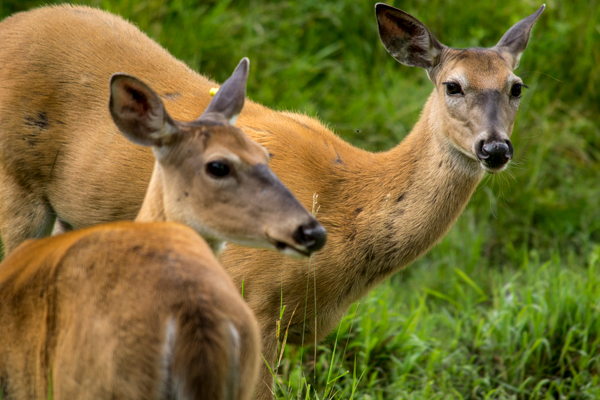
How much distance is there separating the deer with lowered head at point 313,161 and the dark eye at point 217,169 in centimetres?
103

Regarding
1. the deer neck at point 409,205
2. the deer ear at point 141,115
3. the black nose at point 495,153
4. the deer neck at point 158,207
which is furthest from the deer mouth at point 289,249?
the black nose at point 495,153

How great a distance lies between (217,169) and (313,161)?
1.40m

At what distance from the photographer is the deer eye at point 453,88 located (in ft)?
14.8

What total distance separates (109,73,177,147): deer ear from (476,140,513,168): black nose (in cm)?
181

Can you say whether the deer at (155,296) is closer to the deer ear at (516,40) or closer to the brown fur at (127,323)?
the brown fur at (127,323)

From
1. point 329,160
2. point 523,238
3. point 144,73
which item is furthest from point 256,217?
point 523,238

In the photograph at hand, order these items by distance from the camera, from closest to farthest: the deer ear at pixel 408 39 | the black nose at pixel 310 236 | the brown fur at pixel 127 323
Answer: the brown fur at pixel 127 323
the black nose at pixel 310 236
the deer ear at pixel 408 39

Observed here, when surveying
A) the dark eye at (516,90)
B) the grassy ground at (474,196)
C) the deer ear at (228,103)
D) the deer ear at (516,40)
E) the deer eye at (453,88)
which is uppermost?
the deer ear at (516,40)

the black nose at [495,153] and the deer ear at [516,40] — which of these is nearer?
the black nose at [495,153]

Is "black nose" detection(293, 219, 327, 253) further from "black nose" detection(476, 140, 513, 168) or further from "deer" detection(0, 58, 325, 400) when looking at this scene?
"black nose" detection(476, 140, 513, 168)

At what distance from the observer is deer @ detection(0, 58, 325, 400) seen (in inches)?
89.7

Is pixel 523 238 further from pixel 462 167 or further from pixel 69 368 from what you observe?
pixel 69 368

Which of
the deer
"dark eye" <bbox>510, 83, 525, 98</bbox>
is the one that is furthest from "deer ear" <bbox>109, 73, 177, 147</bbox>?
"dark eye" <bbox>510, 83, 525, 98</bbox>

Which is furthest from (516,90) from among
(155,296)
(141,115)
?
(155,296)
